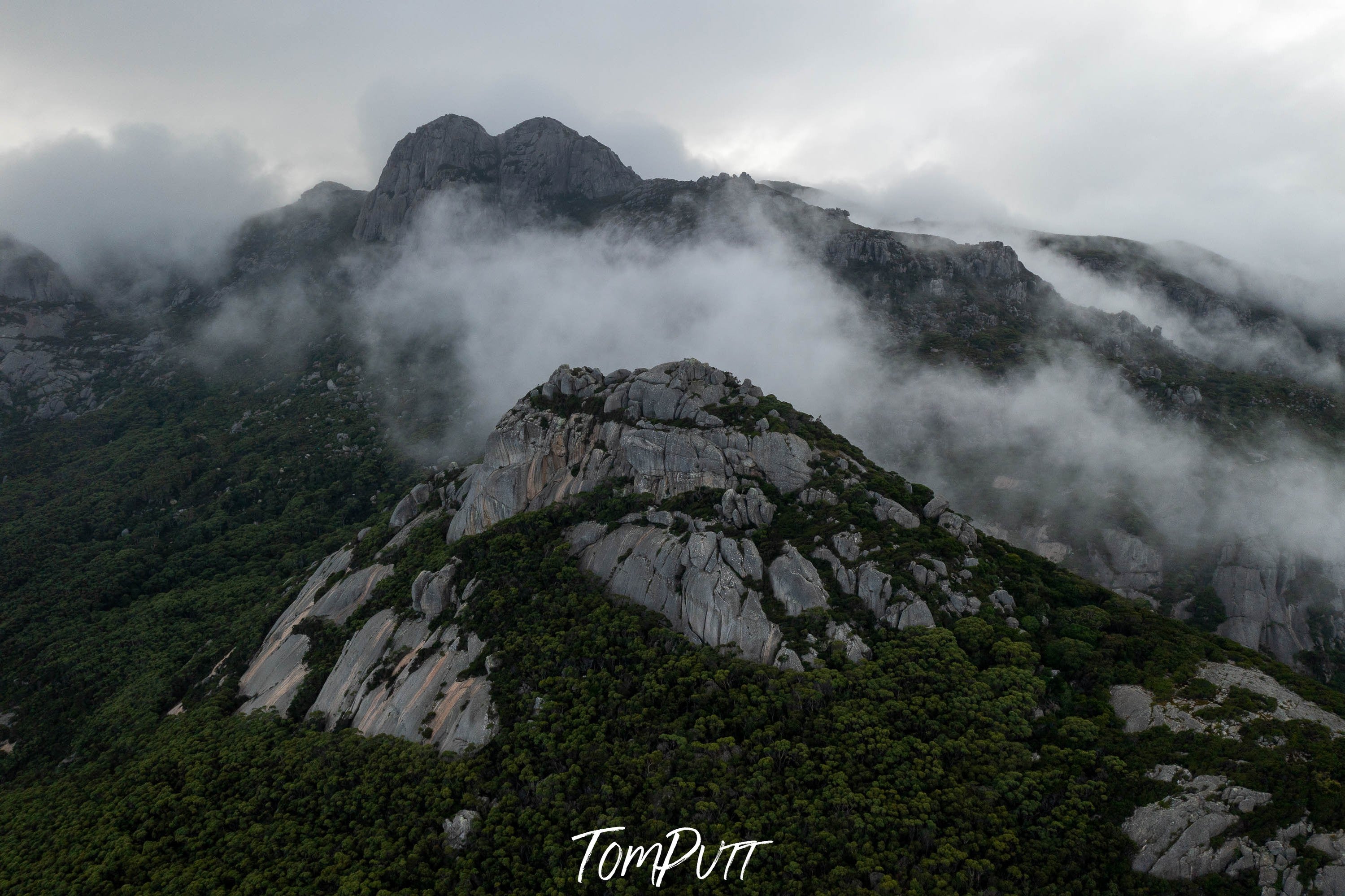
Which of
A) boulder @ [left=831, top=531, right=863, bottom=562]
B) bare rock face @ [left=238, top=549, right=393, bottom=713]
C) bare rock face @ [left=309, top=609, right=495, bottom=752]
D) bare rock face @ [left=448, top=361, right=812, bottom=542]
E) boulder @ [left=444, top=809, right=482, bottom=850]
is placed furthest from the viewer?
bare rock face @ [left=448, top=361, right=812, bottom=542]

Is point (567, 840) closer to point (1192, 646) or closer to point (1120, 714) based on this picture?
point (1120, 714)

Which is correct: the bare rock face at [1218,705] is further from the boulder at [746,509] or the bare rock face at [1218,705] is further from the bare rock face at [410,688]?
the bare rock face at [410,688]

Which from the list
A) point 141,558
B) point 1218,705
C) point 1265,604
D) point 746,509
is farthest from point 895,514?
point 141,558

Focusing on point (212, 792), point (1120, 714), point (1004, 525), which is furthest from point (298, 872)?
point (1004, 525)

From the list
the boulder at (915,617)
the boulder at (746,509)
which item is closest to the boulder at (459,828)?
the boulder at (746,509)

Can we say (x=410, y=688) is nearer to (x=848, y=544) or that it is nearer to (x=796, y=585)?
(x=796, y=585)

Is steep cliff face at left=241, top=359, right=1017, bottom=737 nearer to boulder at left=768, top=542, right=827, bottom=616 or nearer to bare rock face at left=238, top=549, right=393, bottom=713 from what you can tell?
boulder at left=768, top=542, right=827, bottom=616

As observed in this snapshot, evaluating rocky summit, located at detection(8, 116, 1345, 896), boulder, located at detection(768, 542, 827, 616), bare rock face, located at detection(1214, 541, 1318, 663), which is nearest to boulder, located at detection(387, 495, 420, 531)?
rocky summit, located at detection(8, 116, 1345, 896)
